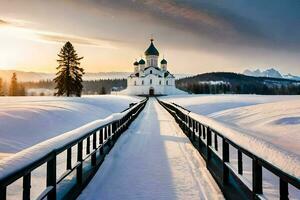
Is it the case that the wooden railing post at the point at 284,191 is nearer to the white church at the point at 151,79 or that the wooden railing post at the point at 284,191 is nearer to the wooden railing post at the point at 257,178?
the wooden railing post at the point at 257,178

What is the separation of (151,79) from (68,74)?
72.3 metres

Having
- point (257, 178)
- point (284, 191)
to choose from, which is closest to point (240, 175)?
point (257, 178)

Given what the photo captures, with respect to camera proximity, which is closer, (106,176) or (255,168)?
(255,168)

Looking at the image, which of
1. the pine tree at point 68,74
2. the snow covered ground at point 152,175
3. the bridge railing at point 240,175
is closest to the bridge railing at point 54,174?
the snow covered ground at point 152,175

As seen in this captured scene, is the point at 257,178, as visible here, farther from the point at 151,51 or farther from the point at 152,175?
the point at 151,51

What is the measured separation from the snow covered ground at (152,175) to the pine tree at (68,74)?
5888 cm

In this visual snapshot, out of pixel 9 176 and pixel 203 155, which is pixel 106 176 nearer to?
pixel 203 155

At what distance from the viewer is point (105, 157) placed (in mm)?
10875

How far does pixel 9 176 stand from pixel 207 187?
4991mm

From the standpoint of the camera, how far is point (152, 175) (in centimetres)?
850

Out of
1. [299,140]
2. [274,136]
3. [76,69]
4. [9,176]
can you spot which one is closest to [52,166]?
[9,176]

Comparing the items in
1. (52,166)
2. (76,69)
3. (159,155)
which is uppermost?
(76,69)

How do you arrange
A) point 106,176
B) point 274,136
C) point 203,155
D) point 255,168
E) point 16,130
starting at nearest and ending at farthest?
point 255,168 → point 106,176 → point 203,155 → point 274,136 → point 16,130

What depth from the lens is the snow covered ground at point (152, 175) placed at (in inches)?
269
